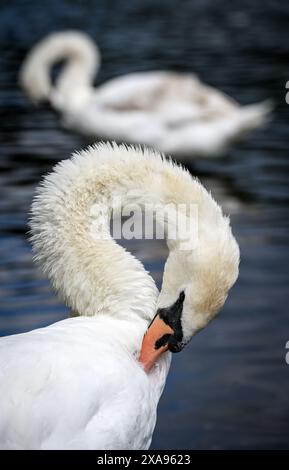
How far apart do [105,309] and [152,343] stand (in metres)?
0.39

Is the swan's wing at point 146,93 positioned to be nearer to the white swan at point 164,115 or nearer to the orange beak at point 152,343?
the white swan at point 164,115

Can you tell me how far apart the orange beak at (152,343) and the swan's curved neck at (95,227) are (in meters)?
0.28

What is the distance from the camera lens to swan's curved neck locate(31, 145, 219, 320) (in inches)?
164

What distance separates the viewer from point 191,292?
377cm

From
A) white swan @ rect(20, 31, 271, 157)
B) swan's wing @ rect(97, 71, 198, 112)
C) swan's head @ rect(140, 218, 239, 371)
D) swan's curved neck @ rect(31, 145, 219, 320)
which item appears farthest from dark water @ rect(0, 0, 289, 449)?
swan's head @ rect(140, 218, 239, 371)

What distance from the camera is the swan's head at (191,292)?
3.73 m

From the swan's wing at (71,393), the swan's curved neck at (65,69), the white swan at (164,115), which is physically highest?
the swan's curved neck at (65,69)

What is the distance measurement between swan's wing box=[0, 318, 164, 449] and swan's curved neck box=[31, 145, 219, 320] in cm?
35

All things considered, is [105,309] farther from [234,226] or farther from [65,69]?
[65,69]

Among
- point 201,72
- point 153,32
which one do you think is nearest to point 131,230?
point 201,72

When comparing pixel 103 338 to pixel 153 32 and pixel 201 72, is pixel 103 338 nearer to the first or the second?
pixel 201 72

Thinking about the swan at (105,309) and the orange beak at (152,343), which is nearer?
the swan at (105,309)

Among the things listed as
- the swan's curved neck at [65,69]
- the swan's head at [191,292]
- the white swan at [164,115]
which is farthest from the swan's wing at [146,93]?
the swan's head at [191,292]
